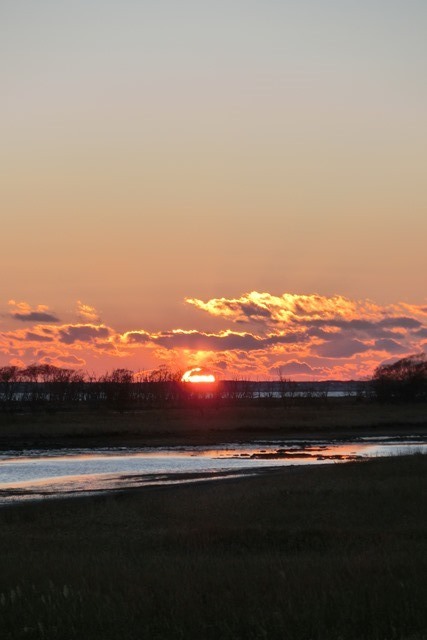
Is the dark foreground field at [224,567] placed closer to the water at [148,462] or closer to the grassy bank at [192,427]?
the water at [148,462]

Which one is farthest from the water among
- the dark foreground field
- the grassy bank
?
the dark foreground field

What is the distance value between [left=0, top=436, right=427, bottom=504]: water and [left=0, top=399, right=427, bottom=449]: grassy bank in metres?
9.01

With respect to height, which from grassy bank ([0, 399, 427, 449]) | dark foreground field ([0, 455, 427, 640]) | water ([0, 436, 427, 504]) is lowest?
dark foreground field ([0, 455, 427, 640])

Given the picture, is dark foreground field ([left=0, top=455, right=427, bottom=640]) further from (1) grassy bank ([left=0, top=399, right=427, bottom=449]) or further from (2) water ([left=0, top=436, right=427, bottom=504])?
(1) grassy bank ([left=0, top=399, right=427, bottom=449])

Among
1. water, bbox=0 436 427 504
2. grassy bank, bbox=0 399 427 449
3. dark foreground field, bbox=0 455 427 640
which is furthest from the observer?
grassy bank, bbox=0 399 427 449

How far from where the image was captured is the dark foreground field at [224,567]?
10.1m

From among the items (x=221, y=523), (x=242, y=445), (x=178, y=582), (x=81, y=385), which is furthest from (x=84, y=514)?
(x=81, y=385)

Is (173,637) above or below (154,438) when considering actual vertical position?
below

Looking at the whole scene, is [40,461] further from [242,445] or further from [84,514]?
[84,514]

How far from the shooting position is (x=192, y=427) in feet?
307

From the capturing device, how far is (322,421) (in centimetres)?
10112

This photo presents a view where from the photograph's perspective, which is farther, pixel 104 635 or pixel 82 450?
pixel 82 450

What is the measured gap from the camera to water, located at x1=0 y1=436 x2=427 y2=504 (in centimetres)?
4012

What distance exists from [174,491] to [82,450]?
33.2 meters
